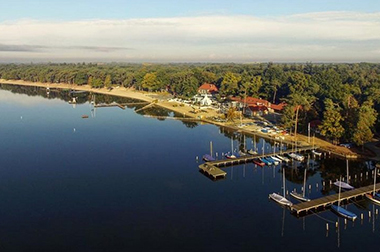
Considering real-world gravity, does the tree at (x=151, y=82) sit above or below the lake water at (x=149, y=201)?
above

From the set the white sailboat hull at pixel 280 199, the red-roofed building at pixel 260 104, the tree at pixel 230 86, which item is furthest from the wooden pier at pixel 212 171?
the tree at pixel 230 86

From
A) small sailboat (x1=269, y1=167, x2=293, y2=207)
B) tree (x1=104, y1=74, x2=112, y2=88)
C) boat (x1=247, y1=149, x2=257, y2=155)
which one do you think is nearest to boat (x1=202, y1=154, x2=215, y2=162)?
boat (x1=247, y1=149, x2=257, y2=155)

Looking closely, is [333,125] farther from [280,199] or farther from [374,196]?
[280,199]

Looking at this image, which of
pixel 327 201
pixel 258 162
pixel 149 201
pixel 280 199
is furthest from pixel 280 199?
pixel 149 201

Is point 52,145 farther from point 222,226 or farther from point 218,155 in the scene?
point 222,226

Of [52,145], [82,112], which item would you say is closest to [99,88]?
[82,112]

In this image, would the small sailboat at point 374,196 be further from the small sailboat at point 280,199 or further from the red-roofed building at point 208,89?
the red-roofed building at point 208,89

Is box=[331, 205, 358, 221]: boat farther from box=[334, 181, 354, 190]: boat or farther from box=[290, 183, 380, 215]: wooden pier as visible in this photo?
box=[334, 181, 354, 190]: boat
